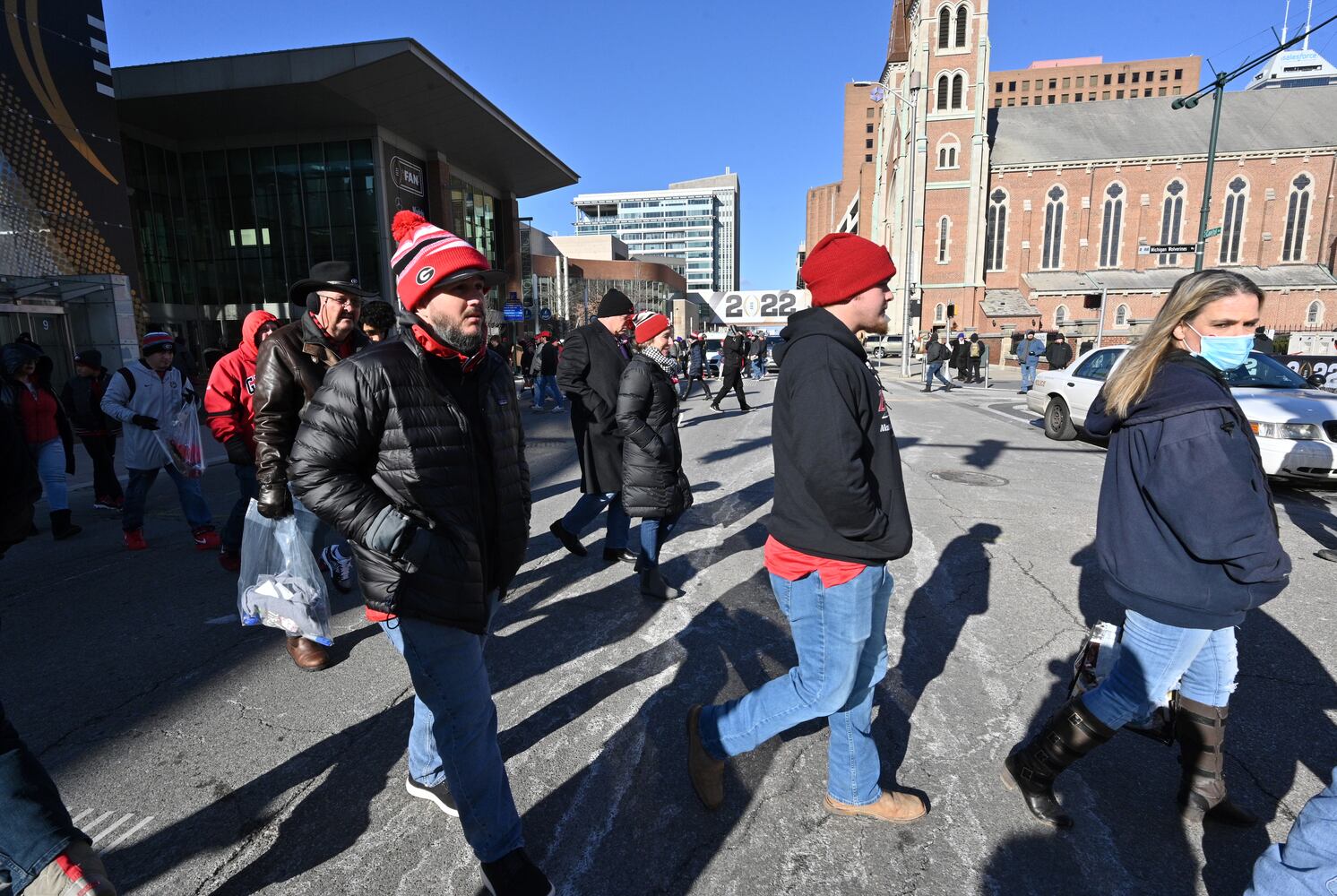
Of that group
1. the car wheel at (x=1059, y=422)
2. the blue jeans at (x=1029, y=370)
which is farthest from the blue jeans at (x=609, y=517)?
the blue jeans at (x=1029, y=370)

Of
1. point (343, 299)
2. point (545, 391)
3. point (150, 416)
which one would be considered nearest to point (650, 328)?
point (343, 299)

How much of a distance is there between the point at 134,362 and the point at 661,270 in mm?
77825

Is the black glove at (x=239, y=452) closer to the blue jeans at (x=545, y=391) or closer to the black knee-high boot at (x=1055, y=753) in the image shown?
the black knee-high boot at (x=1055, y=753)

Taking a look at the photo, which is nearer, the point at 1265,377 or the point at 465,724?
the point at 465,724

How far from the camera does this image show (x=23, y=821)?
1747mm

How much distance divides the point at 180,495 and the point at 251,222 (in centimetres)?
2509

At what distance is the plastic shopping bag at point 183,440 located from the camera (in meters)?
5.63

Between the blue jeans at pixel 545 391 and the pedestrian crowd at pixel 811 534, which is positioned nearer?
the pedestrian crowd at pixel 811 534

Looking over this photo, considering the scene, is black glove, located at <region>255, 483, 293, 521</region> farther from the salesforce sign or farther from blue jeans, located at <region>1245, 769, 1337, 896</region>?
the salesforce sign

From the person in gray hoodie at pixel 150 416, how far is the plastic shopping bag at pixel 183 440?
6 centimetres

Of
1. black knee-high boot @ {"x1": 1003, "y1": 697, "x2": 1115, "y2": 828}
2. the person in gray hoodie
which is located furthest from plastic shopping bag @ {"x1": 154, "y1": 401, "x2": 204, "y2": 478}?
black knee-high boot @ {"x1": 1003, "y1": 697, "x2": 1115, "y2": 828}

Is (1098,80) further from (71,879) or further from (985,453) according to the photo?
(71,879)

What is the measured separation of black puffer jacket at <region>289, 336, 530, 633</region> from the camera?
1.85m

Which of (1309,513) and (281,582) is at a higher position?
(281,582)
